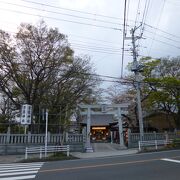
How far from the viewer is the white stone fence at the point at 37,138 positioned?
22.2m

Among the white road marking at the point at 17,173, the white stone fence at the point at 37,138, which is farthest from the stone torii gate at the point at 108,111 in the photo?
the white road marking at the point at 17,173

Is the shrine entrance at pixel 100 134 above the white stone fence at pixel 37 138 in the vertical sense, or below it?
above

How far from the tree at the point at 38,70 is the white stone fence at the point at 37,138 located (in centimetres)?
481

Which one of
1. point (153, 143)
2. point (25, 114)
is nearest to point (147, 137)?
point (153, 143)

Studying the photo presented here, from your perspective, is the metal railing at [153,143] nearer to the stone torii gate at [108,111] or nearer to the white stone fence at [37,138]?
the stone torii gate at [108,111]

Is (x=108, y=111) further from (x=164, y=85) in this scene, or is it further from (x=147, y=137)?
(x=164, y=85)

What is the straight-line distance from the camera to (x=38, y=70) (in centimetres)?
2683

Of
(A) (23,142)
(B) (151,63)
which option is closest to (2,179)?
(A) (23,142)

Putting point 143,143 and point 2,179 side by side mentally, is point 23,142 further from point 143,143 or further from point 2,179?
point 2,179

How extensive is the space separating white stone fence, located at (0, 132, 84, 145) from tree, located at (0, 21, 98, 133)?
4.81 m

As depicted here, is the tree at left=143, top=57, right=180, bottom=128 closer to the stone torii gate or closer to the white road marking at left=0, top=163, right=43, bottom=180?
the stone torii gate

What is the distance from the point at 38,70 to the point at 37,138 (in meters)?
7.12

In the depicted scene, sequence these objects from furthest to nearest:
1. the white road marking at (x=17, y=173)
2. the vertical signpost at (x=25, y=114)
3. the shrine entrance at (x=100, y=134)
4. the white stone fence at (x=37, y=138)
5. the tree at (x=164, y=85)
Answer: the shrine entrance at (x=100, y=134)
the tree at (x=164, y=85)
the white stone fence at (x=37, y=138)
the vertical signpost at (x=25, y=114)
the white road marking at (x=17, y=173)

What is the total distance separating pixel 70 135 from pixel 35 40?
396 inches
